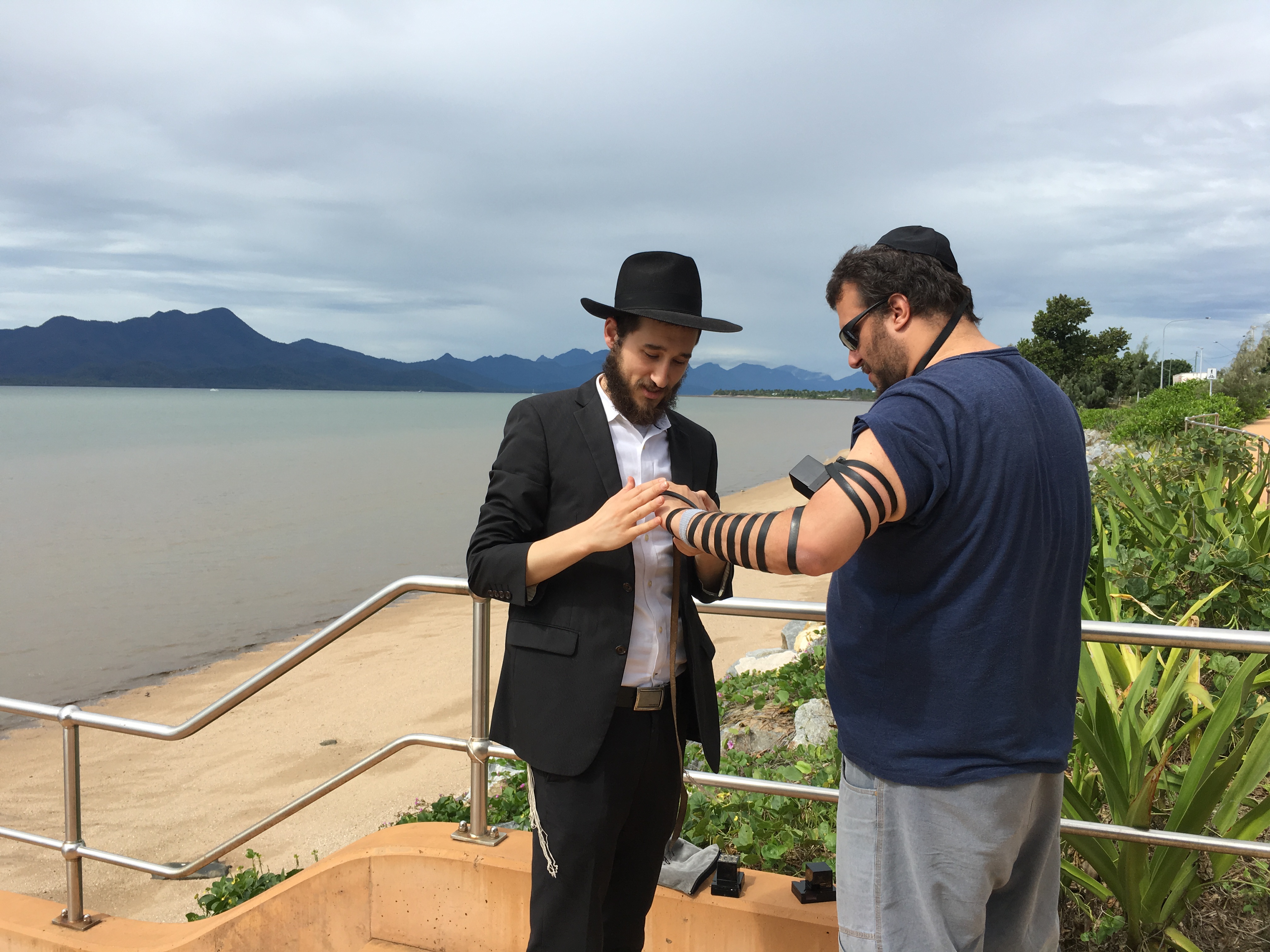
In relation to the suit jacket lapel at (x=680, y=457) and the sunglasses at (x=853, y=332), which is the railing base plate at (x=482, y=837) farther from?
the sunglasses at (x=853, y=332)

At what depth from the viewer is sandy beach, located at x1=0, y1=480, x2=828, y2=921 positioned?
636 centimetres

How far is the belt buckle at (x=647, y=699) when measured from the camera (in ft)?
6.75

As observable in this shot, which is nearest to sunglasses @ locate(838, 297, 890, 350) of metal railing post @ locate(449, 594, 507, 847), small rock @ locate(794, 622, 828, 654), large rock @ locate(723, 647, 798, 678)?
metal railing post @ locate(449, 594, 507, 847)

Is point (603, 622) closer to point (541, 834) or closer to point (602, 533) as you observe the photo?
point (602, 533)

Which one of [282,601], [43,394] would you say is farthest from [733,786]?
[43,394]

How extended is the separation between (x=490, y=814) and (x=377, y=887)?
79.2 inches

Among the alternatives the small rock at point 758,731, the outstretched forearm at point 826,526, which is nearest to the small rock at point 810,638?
the small rock at point 758,731

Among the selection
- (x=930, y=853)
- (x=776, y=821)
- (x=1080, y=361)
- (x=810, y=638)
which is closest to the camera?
(x=930, y=853)

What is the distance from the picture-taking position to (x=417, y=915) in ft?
9.21

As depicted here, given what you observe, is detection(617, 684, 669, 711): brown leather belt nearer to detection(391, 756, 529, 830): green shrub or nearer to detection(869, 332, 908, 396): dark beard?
detection(869, 332, 908, 396): dark beard

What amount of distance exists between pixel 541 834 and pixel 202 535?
2334 cm

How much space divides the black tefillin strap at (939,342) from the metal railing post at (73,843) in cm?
302

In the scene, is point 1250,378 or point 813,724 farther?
point 1250,378

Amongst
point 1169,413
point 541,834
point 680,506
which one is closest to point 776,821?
point 541,834
